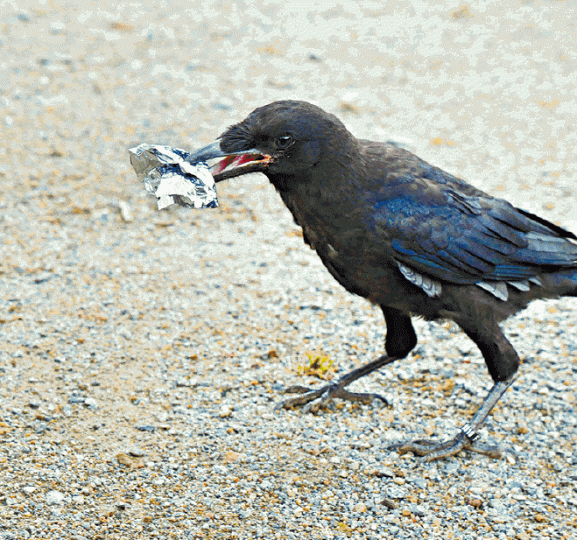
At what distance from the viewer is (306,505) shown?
3.79 m

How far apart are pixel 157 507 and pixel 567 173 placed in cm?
558

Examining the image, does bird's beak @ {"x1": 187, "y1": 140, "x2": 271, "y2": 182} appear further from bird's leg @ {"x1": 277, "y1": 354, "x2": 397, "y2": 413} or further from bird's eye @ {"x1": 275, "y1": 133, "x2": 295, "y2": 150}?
bird's leg @ {"x1": 277, "y1": 354, "x2": 397, "y2": 413}

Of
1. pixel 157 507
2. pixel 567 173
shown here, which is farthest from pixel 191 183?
pixel 567 173

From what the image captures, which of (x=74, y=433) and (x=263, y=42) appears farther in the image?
(x=263, y=42)

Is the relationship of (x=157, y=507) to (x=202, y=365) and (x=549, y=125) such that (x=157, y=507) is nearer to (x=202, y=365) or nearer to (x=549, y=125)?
(x=202, y=365)

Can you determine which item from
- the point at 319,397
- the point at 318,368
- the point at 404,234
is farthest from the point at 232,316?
the point at 404,234

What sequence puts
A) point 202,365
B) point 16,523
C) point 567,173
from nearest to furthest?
point 16,523, point 202,365, point 567,173

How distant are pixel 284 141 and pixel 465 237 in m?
1.22

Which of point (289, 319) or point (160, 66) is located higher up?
point (160, 66)

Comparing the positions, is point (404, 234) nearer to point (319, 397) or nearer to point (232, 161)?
point (232, 161)

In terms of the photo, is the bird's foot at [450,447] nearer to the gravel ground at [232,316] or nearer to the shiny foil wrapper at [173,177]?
the gravel ground at [232,316]

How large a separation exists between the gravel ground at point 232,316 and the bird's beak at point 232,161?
5.08ft

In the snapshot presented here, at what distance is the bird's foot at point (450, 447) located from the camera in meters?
4.21

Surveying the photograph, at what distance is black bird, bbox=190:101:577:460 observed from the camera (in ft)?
12.2
